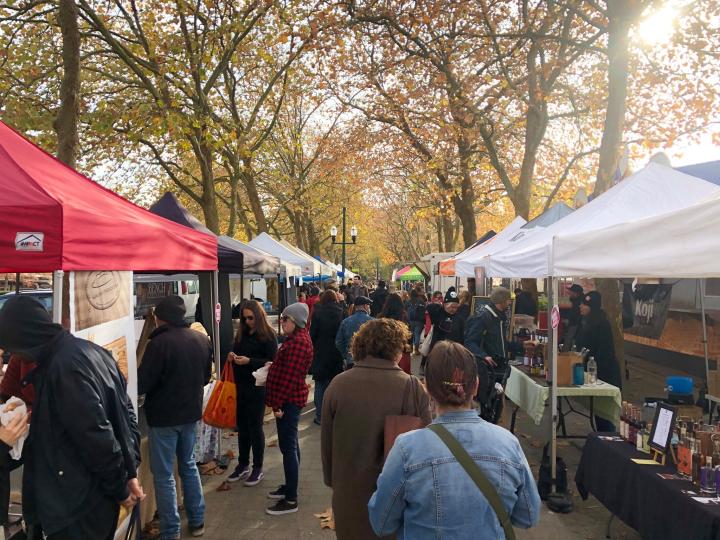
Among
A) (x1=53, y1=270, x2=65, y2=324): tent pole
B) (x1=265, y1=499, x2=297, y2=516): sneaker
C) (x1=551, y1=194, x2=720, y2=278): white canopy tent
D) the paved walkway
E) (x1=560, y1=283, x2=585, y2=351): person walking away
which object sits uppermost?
(x1=551, y1=194, x2=720, y2=278): white canopy tent

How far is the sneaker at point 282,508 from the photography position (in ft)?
15.5

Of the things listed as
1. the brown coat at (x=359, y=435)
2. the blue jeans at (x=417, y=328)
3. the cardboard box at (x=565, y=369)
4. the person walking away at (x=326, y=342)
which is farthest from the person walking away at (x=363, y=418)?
the blue jeans at (x=417, y=328)

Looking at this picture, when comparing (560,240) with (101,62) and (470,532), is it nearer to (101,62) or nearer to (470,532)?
(470,532)

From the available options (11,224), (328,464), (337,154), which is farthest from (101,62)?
(328,464)

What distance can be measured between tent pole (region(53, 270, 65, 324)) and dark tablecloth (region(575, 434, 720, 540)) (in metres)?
3.74

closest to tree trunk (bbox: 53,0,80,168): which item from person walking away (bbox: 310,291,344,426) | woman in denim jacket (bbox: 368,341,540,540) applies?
person walking away (bbox: 310,291,344,426)

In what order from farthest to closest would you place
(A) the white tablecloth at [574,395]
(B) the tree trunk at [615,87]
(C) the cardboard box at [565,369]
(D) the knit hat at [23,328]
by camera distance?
1. (B) the tree trunk at [615,87]
2. (C) the cardboard box at [565,369]
3. (A) the white tablecloth at [574,395]
4. (D) the knit hat at [23,328]

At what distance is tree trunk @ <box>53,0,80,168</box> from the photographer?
643 centimetres

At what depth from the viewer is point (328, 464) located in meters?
3.09

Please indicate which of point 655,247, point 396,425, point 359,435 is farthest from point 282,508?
point 655,247

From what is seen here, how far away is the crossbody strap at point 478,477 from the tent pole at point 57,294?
2.26 meters

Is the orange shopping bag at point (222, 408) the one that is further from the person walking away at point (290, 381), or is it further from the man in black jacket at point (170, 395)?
the man in black jacket at point (170, 395)

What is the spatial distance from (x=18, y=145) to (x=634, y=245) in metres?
4.29

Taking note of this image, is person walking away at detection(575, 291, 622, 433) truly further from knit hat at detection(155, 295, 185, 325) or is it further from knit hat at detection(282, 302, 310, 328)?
knit hat at detection(155, 295, 185, 325)
